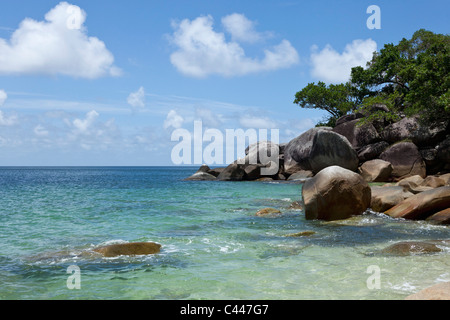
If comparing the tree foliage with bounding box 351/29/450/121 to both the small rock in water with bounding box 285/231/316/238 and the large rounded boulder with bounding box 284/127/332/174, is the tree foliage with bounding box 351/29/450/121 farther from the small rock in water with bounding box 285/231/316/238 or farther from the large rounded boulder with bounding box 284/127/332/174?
the small rock in water with bounding box 285/231/316/238

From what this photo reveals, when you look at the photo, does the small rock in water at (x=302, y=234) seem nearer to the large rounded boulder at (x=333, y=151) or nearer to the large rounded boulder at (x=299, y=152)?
the large rounded boulder at (x=333, y=151)

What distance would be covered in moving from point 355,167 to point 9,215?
76.6ft

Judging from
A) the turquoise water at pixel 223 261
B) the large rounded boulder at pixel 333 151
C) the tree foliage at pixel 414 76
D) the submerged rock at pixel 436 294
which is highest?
the tree foliage at pixel 414 76

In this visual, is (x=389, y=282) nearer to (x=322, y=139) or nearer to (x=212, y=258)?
(x=212, y=258)

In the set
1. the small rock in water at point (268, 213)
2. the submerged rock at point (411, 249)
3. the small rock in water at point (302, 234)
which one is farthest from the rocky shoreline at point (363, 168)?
the submerged rock at point (411, 249)

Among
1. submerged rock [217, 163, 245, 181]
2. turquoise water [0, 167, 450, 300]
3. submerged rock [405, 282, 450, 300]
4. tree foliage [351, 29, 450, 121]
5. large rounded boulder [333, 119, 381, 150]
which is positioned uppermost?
tree foliage [351, 29, 450, 121]

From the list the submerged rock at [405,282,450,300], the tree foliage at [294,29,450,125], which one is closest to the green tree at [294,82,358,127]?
the tree foliage at [294,29,450,125]

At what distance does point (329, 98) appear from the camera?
43000 mm

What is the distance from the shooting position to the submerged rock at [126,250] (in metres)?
8.27

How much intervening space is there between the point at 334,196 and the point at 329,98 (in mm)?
→ 32543

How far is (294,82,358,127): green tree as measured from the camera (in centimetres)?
4247

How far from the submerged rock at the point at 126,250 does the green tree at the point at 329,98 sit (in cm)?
3657

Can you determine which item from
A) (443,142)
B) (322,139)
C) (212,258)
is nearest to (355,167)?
(322,139)

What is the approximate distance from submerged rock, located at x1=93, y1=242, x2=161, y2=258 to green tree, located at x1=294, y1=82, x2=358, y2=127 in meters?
36.6
